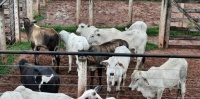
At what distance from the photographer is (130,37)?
9141 mm

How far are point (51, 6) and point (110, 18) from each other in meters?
2.86

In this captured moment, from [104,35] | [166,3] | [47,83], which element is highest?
[166,3]

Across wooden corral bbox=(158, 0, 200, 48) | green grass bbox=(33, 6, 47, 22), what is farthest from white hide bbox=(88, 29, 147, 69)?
green grass bbox=(33, 6, 47, 22)

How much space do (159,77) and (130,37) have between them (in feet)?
8.25

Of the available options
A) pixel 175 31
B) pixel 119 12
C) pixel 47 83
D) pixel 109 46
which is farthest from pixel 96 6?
pixel 47 83

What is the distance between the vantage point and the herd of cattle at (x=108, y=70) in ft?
19.3

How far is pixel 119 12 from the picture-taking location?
14797 millimetres

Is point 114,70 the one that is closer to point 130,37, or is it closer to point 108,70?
point 108,70

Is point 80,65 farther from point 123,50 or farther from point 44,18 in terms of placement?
point 44,18

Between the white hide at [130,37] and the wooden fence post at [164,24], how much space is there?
186 centimetres

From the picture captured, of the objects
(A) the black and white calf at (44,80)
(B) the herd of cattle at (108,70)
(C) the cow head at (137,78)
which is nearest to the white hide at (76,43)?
(B) the herd of cattle at (108,70)

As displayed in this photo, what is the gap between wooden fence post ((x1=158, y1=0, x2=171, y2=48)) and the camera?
35.3 feet

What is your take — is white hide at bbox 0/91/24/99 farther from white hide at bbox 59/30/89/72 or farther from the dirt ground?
the dirt ground

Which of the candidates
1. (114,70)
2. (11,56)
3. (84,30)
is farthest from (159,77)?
(11,56)
